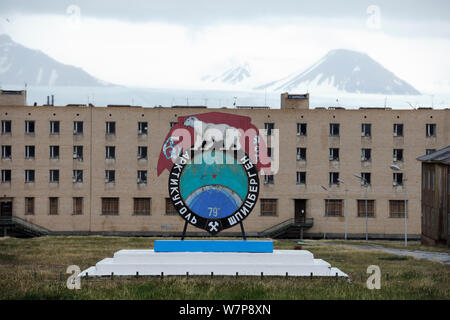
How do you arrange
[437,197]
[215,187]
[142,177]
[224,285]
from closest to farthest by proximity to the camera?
1. [224,285]
2. [215,187]
3. [437,197]
4. [142,177]

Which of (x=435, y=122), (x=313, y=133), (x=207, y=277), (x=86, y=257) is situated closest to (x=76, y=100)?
(x=313, y=133)

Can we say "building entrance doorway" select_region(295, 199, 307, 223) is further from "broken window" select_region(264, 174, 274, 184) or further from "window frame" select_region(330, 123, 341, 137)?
"window frame" select_region(330, 123, 341, 137)

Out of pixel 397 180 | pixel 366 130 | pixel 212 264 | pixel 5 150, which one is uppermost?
pixel 366 130

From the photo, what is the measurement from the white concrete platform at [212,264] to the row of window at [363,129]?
49.3 metres

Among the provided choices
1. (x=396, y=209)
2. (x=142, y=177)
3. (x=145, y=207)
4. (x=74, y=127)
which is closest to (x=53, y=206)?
(x=74, y=127)

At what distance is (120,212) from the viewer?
8806cm

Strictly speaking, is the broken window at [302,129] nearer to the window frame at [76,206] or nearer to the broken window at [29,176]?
the window frame at [76,206]

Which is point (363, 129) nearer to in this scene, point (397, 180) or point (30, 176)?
point (397, 180)

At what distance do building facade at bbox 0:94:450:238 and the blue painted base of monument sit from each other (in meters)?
48.1

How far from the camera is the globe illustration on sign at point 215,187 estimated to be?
39.9 m

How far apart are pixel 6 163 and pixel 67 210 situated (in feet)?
28.6

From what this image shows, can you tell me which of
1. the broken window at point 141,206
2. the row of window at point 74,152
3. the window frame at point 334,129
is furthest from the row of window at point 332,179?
the row of window at point 74,152

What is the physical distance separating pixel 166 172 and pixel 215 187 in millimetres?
48333

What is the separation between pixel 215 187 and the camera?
131 feet
